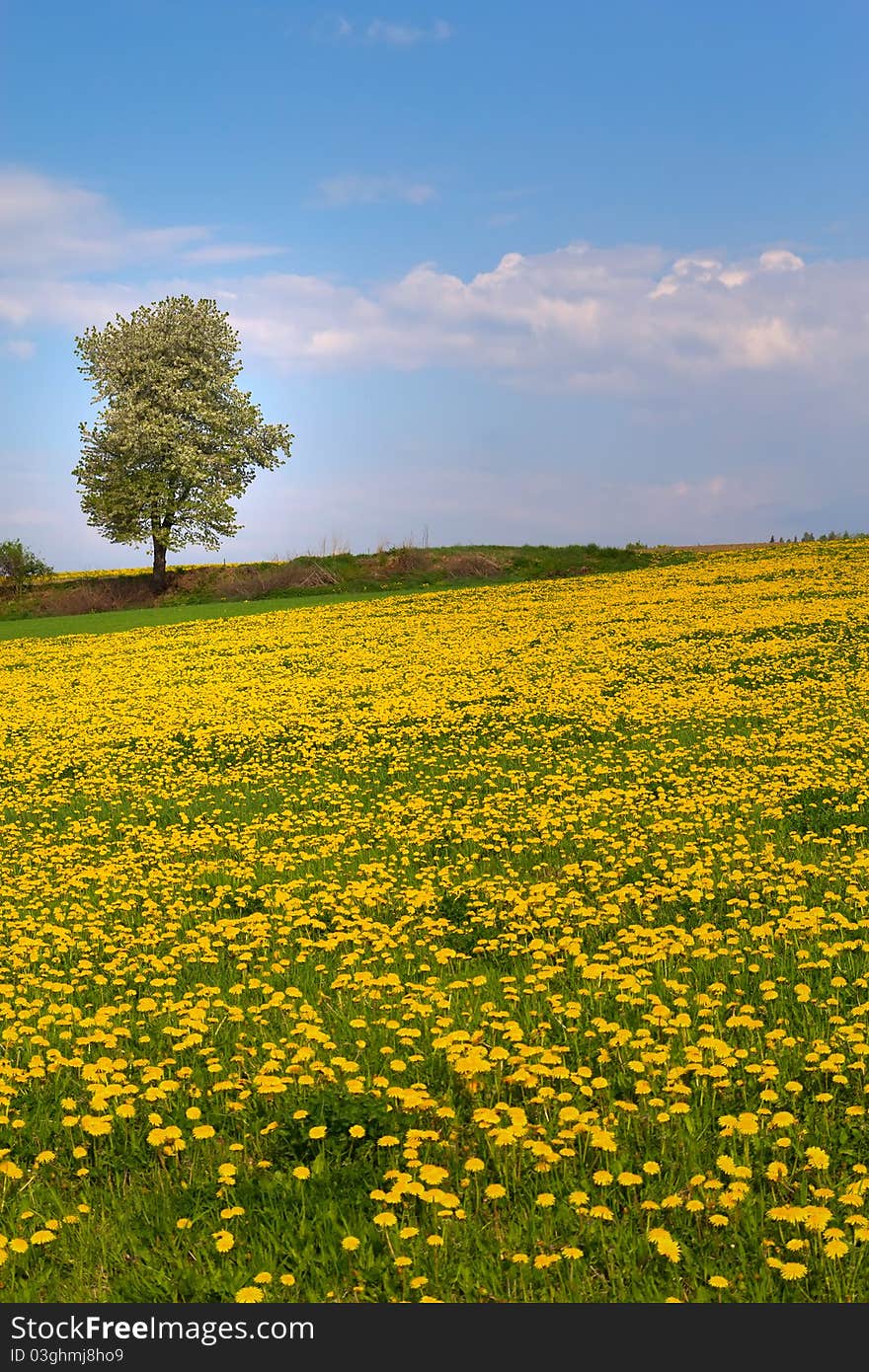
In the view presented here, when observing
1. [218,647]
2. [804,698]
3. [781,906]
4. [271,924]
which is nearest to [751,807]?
[781,906]

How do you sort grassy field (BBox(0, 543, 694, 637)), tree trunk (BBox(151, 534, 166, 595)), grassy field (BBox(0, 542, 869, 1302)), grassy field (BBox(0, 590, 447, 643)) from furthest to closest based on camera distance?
tree trunk (BBox(151, 534, 166, 595))
grassy field (BBox(0, 543, 694, 637))
grassy field (BBox(0, 590, 447, 643))
grassy field (BBox(0, 542, 869, 1302))

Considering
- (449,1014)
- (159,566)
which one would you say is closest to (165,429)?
(159,566)

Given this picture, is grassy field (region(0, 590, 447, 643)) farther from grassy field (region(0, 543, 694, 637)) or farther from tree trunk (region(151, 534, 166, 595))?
tree trunk (region(151, 534, 166, 595))

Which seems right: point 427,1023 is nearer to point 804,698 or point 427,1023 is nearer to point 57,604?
point 804,698

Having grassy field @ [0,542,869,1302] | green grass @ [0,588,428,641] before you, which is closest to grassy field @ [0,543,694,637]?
green grass @ [0,588,428,641]

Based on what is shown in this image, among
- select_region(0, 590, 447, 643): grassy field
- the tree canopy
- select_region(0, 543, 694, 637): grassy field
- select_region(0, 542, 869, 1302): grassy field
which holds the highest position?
the tree canopy

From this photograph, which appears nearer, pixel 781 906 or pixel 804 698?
pixel 781 906

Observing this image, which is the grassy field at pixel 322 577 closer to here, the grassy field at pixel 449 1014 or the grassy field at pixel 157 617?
the grassy field at pixel 157 617

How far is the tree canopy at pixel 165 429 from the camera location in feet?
202

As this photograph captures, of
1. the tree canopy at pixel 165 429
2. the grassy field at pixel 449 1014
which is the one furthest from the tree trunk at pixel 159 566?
the grassy field at pixel 449 1014

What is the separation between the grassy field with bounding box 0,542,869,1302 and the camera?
4668 mm

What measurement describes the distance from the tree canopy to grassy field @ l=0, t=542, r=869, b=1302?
46638 mm

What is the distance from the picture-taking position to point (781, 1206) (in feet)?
15.4
